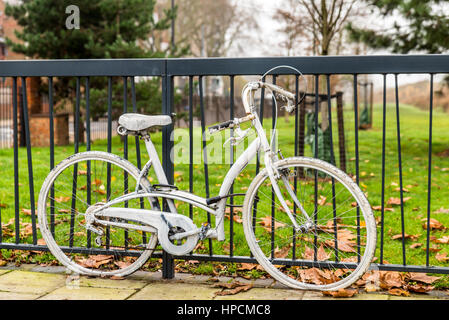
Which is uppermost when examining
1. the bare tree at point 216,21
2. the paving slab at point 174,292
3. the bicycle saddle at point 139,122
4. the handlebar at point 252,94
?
the bare tree at point 216,21

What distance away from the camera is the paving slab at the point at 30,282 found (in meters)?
3.54

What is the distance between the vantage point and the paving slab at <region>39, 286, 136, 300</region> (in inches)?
133

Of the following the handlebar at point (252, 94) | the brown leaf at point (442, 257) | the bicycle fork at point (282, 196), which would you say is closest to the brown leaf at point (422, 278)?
the brown leaf at point (442, 257)

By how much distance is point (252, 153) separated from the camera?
3363 mm

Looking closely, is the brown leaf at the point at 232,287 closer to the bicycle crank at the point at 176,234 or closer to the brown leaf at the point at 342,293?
→ the bicycle crank at the point at 176,234

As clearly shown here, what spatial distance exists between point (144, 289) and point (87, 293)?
35 centimetres

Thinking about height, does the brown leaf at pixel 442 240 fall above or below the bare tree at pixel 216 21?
below

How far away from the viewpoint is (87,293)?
3.45m

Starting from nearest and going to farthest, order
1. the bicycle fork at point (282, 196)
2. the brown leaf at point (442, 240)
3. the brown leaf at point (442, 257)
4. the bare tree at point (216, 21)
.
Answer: the bicycle fork at point (282, 196), the brown leaf at point (442, 257), the brown leaf at point (442, 240), the bare tree at point (216, 21)

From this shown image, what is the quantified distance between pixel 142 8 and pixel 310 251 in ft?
44.4

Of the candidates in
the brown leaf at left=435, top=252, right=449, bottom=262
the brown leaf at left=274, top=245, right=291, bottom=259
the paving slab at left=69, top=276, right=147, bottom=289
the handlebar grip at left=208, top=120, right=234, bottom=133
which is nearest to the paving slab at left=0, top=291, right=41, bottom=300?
the paving slab at left=69, top=276, right=147, bottom=289

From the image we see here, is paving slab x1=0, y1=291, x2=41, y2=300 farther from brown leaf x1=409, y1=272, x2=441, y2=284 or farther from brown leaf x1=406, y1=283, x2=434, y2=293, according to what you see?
brown leaf x1=409, y1=272, x2=441, y2=284
